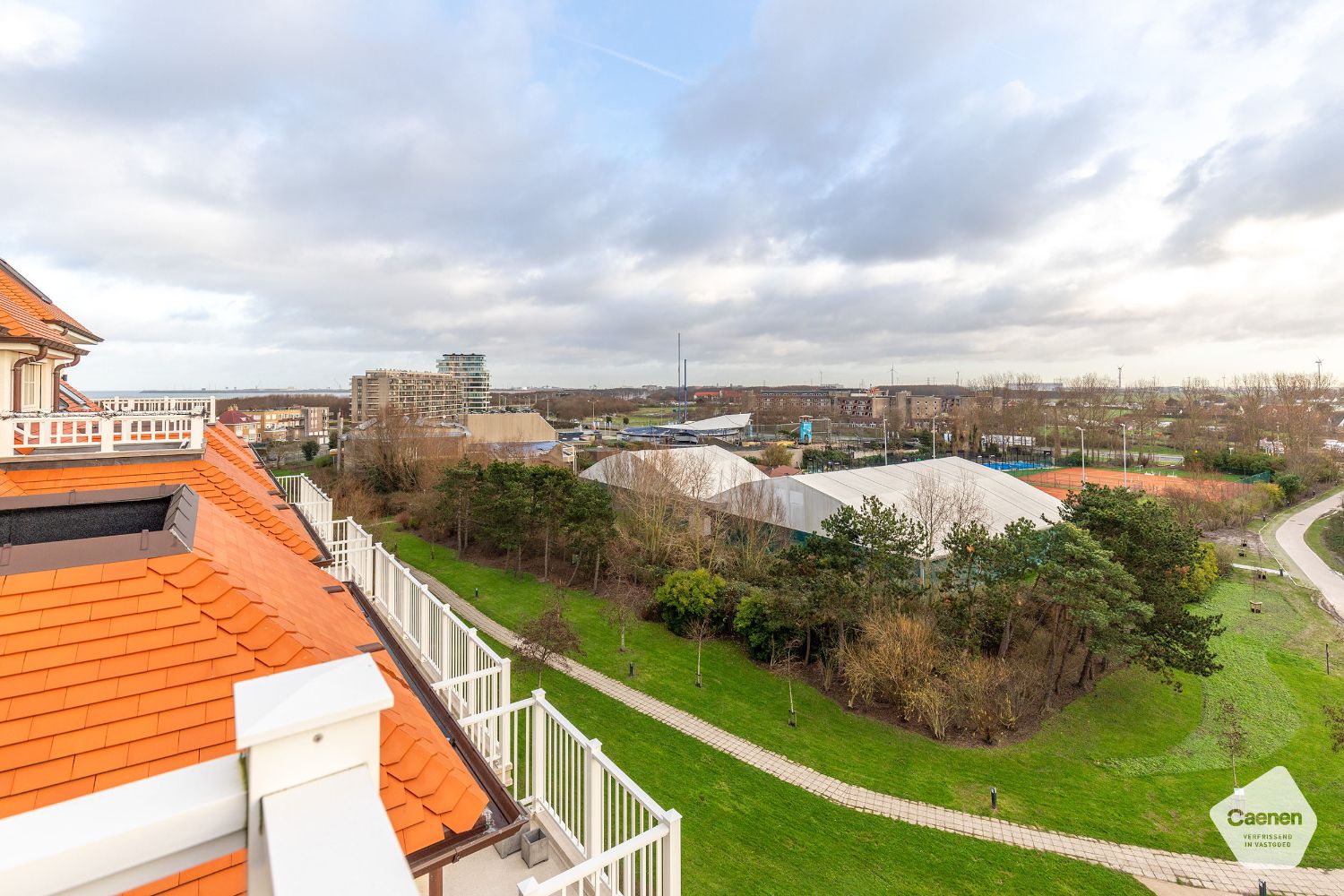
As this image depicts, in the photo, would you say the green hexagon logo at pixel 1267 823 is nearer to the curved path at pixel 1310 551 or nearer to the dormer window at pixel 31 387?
the curved path at pixel 1310 551

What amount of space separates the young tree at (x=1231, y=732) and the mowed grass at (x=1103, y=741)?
0.22 metres

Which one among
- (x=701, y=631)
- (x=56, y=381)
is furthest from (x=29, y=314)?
(x=701, y=631)

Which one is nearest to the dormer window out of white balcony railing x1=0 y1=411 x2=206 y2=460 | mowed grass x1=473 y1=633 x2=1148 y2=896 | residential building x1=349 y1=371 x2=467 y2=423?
white balcony railing x1=0 y1=411 x2=206 y2=460

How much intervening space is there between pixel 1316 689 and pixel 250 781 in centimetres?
2244

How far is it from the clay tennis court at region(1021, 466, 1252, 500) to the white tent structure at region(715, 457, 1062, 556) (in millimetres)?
2275

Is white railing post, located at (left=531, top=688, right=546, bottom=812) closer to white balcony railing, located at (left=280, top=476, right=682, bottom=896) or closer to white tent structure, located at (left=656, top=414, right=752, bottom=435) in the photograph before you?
white balcony railing, located at (left=280, top=476, right=682, bottom=896)

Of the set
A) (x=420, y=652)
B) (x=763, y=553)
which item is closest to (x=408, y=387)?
(x=763, y=553)

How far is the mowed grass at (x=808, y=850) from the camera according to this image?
910 cm

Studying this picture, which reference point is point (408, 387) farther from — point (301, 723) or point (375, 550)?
point (301, 723)

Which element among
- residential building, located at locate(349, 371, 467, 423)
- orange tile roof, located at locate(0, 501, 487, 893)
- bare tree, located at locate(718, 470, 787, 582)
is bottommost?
bare tree, located at locate(718, 470, 787, 582)

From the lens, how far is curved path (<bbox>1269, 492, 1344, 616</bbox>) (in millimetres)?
20906

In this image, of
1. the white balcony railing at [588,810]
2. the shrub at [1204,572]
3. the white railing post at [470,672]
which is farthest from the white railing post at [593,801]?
the shrub at [1204,572]

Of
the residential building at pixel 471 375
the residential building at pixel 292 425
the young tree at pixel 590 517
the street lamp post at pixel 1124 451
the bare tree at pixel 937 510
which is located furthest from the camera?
the residential building at pixel 471 375

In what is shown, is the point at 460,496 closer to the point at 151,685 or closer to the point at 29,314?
the point at 29,314
